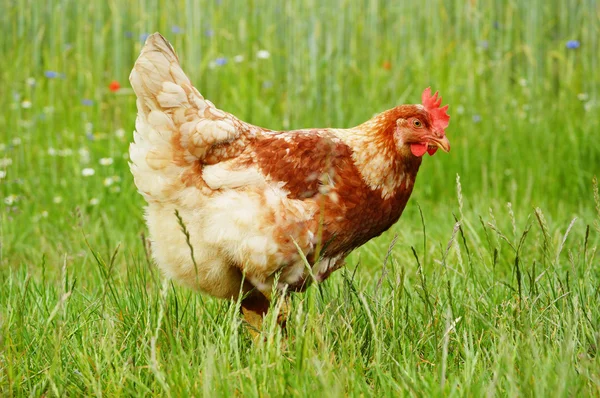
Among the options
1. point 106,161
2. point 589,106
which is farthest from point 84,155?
point 589,106

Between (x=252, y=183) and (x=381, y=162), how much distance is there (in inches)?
20.8

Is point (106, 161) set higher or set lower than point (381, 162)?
lower

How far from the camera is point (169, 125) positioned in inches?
121

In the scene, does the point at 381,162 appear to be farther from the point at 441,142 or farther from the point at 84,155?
the point at 84,155

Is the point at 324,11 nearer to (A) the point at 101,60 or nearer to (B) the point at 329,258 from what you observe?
(A) the point at 101,60

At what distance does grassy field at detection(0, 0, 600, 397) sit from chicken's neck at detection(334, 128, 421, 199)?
36 cm

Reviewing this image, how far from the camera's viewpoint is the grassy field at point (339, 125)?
2867 millimetres

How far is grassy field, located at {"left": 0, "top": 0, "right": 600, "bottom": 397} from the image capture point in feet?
9.41

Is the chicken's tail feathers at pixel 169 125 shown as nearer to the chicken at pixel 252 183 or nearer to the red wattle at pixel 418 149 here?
the chicken at pixel 252 183

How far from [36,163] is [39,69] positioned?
1402 millimetres

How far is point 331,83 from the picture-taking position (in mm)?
6215

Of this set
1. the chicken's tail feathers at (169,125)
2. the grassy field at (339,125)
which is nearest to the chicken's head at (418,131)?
the grassy field at (339,125)

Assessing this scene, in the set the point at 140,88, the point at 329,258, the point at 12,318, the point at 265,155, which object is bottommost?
the point at 12,318

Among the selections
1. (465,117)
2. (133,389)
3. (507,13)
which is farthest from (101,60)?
(133,389)
